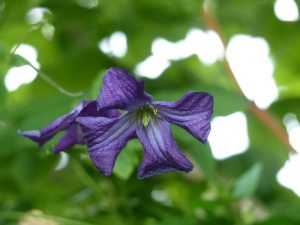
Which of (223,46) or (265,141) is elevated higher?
(223,46)

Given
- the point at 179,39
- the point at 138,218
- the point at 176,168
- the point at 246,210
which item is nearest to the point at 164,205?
the point at 138,218

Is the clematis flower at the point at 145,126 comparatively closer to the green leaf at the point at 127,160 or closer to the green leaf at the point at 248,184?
the green leaf at the point at 127,160

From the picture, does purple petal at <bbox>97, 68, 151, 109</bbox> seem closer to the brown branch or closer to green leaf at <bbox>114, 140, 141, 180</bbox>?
green leaf at <bbox>114, 140, 141, 180</bbox>

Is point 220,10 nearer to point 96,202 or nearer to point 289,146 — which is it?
point 289,146

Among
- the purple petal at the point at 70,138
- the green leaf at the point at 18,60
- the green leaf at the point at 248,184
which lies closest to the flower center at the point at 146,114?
the purple petal at the point at 70,138

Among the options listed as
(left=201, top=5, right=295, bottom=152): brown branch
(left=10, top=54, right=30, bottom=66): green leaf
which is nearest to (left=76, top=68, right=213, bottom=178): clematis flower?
(left=10, top=54, right=30, bottom=66): green leaf

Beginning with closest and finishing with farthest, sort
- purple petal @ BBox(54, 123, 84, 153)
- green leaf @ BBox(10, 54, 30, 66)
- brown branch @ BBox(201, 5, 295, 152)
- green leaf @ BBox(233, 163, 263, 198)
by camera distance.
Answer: purple petal @ BBox(54, 123, 84, 153) → green leaf @ BBox(10, 54, 30, 66) → green leaf @ BBox(233, 163, 263, 198) → brown branch @ BBox(201, 5, 295, 152)

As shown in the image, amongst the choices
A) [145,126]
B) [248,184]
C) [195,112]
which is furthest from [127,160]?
[248,184]
